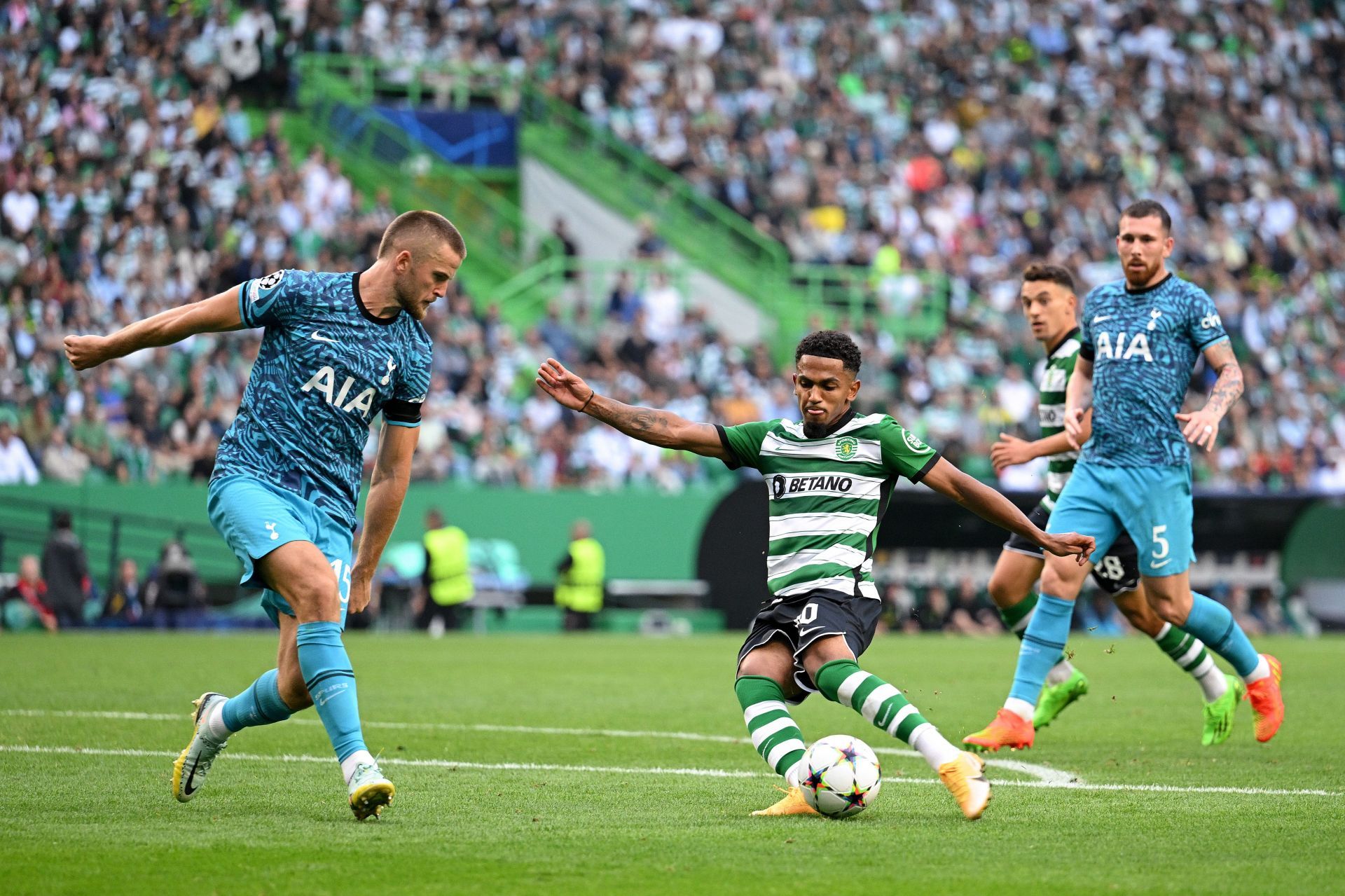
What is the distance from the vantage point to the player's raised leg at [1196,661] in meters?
8.81

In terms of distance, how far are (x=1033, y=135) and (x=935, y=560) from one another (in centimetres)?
1244

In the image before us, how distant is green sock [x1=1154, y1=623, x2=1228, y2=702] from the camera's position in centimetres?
905

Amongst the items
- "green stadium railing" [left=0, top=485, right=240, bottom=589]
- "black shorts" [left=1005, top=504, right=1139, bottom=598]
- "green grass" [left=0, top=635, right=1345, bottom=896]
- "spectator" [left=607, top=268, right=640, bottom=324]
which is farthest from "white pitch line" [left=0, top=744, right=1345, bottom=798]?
"spectator" [left=607, top=268, right=640, bottom=324]

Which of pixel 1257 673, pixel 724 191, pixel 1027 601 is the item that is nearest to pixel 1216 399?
pixel 1257 673

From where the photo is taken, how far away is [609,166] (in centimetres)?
2950

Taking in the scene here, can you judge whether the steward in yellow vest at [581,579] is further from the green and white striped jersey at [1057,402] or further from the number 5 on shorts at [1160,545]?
the number 5 on shorts at [1160,545]

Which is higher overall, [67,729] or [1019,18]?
[1019,18]

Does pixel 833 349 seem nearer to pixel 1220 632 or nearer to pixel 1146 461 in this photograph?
pixel 1146 461

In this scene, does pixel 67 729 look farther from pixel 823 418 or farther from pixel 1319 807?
pixel 1319 807

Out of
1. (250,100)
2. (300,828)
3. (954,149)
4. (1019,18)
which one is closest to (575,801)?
(300,828)

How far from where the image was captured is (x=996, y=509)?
241 inches

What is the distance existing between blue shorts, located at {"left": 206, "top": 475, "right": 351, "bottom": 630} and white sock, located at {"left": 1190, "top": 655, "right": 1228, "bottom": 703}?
4949 millimetres

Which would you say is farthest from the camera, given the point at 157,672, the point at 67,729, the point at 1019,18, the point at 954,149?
the point at 1019,18

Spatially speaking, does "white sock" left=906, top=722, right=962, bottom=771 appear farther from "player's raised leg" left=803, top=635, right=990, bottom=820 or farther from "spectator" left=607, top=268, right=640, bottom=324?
"spectator" left=607, top=268, right=640, bottom=324
